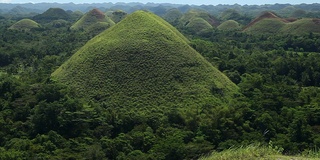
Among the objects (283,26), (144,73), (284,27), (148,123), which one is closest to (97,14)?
(283,26)

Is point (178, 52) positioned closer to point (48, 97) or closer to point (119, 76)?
point (119, 76)

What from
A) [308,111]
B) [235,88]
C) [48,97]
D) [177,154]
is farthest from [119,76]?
[308,111]

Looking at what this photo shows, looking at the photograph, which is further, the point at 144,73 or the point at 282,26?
the point at 282,26

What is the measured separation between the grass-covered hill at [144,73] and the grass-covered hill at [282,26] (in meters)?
39.7

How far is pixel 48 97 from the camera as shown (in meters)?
21.3

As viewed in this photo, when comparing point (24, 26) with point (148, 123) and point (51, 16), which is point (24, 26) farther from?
point (148, 123)

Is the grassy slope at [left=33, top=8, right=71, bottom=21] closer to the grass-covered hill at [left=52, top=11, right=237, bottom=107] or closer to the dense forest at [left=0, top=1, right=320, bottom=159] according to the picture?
the grass-covered hill at [left=52, top=11, right=237, bottom=107]

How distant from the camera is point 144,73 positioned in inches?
984

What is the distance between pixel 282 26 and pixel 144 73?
159 feet

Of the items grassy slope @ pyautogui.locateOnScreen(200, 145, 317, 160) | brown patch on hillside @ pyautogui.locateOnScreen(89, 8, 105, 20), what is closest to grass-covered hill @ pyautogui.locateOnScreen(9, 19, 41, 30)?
brown patch on hillside @ pyautogui.locateOnScreen(89, 8, 105, 20)

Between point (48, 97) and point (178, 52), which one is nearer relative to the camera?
point (48, 97)

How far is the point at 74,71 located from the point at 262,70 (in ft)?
56.9

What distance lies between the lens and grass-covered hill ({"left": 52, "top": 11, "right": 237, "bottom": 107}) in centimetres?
2302

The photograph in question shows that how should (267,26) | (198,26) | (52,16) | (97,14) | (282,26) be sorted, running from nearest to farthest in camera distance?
1. (282,26)
2. (267,26)
3. (97,14)
4. (198,26)
5. (52,16)
